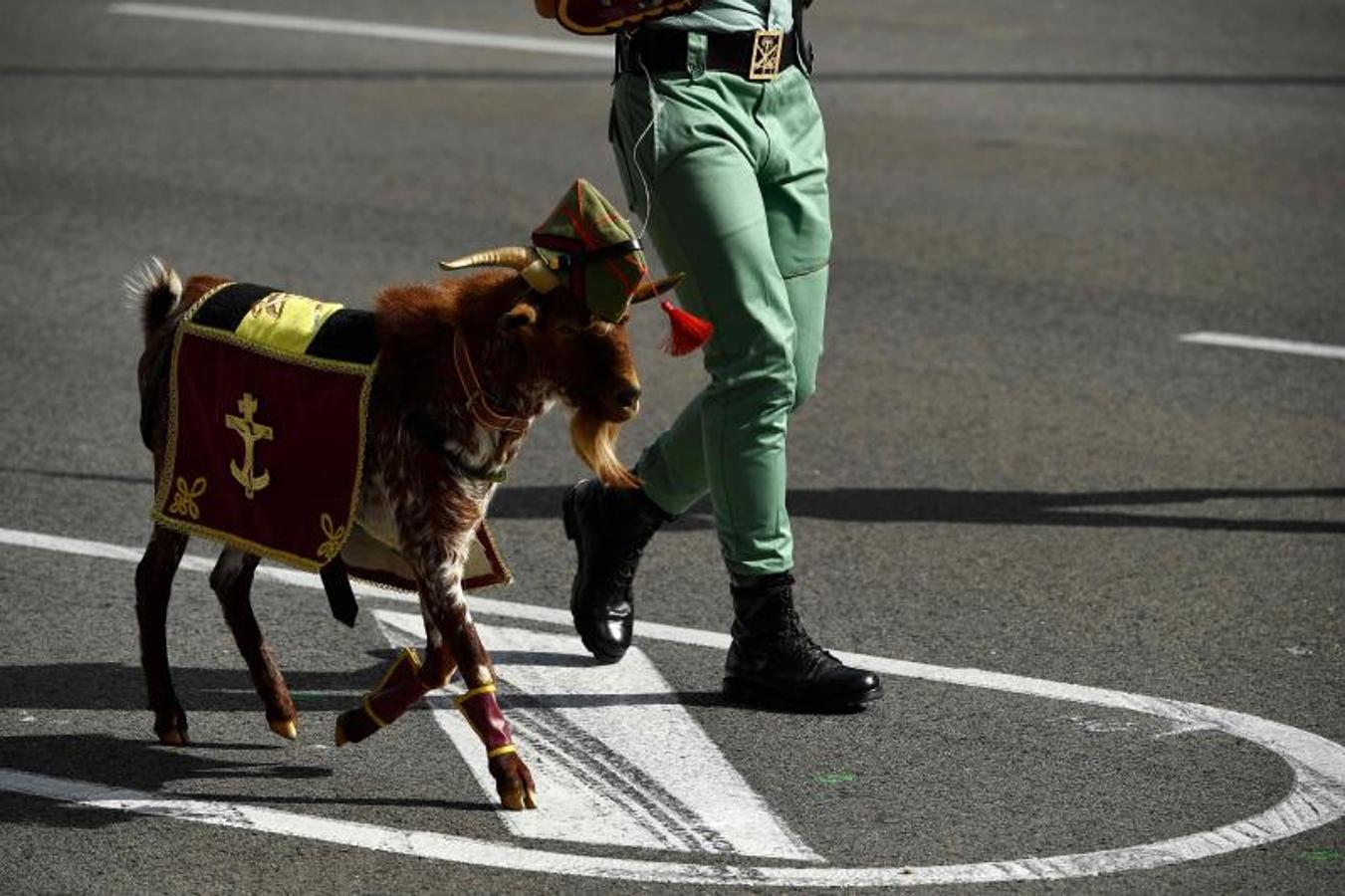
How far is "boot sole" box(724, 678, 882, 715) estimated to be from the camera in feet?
19.5

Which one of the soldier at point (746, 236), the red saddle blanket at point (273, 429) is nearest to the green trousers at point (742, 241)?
the soldier at point (746, 236)

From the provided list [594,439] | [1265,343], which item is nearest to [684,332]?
[594,439]

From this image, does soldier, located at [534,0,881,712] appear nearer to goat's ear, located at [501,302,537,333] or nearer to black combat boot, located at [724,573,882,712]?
black combat boot, located at [724,573,882,712]

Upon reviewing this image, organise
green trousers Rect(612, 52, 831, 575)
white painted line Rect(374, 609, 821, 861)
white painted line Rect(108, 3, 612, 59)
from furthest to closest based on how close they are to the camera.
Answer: white painted line Rect(108, 3, 612, 59), green trousers Rect(612, 52, 831, 575), white painted line Rect(374, 609, 821, 861)

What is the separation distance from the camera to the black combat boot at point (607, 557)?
630 centimetres

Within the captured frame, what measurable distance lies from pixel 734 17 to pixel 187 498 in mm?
1804

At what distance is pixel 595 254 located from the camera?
5020 mm

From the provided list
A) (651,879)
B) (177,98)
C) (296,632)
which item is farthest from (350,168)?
(651,879)

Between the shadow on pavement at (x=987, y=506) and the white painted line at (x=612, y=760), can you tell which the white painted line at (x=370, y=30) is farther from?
the white painted line at (x=612, y=760)

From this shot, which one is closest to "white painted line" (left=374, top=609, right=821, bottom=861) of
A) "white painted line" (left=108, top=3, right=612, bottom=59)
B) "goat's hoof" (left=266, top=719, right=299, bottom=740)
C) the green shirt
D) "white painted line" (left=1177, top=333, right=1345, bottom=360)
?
"goat's hoof" (left=266, top=719, right=299, bottom=740)

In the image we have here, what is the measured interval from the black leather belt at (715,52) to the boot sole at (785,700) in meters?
1.55

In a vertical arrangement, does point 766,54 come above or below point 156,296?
above

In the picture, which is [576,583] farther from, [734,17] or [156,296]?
[734,17]

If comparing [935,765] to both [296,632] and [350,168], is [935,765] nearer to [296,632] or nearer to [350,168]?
[296,632]
